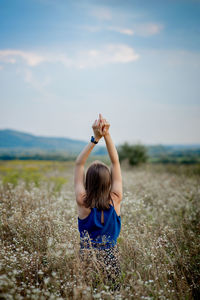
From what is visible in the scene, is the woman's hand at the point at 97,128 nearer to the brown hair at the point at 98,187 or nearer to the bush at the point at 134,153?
the brown hair at the point at 98,187

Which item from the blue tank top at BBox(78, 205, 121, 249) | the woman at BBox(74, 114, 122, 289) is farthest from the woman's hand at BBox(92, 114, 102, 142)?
the blue tank top at BBox(78, 205, 121, 249)

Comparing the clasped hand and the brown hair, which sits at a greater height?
the clasped hand

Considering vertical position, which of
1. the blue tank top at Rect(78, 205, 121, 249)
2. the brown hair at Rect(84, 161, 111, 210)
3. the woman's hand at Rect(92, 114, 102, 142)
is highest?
the woman's hand at Rect(92, 114, 102, 142)

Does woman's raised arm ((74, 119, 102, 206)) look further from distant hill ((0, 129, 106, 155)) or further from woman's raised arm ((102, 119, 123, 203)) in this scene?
distant hill ((0, 129, 106, 155))

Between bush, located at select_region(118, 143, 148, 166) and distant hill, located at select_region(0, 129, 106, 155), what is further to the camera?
distant hill, located at select_region(0, 129, 106, 155)

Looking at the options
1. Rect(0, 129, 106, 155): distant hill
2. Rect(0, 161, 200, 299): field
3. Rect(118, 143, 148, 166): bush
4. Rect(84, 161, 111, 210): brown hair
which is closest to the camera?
Rect(0, 161, 200, 299): field

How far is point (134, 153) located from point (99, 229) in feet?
75.1

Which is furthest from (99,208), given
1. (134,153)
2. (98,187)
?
(134,153)

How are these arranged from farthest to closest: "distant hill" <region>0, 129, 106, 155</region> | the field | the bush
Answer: "distant hill" <region>0, 129, 106, 155</region>
the bush
the field

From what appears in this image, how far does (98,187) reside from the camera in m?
2.81

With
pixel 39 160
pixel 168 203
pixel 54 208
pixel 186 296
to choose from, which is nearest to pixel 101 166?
pixel 186 296

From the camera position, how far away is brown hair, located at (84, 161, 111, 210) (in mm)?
2793

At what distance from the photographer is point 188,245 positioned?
4836 millimetres

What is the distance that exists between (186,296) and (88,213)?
5.64ft
